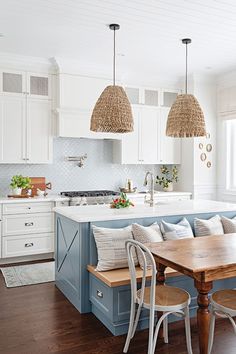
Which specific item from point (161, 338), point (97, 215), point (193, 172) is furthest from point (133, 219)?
point (193, 172)

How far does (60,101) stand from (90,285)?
3.07m

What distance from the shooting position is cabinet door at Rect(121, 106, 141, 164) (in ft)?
19.8

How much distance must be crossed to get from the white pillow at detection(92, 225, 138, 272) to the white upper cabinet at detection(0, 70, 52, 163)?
254 cm

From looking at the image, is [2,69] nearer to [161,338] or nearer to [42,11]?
[42,11]

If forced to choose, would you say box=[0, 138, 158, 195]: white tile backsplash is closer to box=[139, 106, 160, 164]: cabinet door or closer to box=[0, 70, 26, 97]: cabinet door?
box=[139, 106, 160, 164]: cabinet door

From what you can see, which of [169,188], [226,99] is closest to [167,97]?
[226,99]

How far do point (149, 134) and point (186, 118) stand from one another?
264 cm

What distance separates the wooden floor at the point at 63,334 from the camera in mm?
2688

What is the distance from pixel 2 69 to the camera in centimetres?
513

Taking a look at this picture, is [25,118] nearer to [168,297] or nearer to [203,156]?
[203,156]

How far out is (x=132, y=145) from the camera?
6.10 metres

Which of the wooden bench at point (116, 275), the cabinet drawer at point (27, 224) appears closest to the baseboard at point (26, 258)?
the cabinet drawer at point (27, 224)

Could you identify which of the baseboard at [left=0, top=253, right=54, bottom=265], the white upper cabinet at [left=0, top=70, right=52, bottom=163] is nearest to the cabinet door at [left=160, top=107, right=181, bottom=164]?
the white upper cabinet at [left=0, top=70, right=52, bottom=163]

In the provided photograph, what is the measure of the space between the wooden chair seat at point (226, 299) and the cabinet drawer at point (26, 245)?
10.2ft
